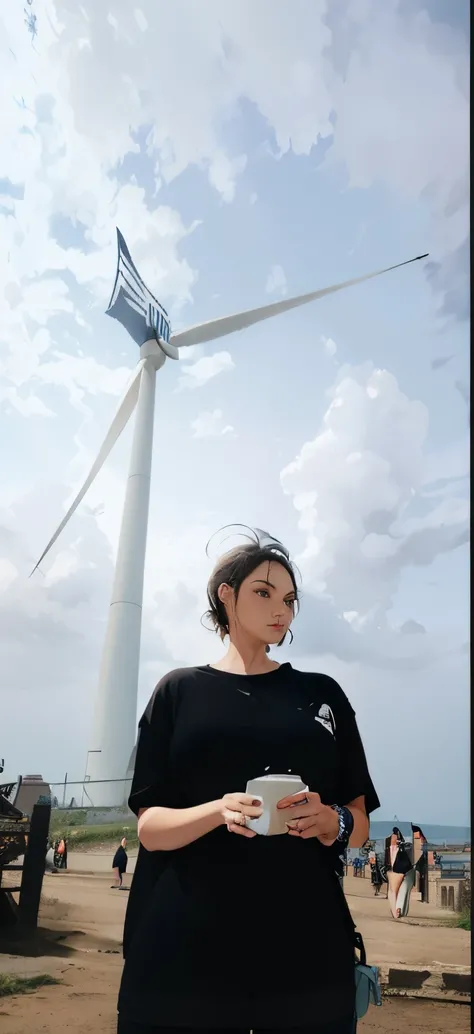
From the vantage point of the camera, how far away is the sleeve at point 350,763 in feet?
5.46

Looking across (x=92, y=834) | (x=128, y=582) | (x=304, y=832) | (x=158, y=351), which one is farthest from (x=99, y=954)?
(x=158, y=351)

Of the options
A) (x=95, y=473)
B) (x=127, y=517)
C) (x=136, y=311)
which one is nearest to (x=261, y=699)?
(x=95, y=473)

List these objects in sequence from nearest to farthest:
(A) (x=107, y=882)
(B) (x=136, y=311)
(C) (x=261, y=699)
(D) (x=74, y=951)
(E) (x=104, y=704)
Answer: (C) (x=261, y=699), (D) (x=74, y=951), (A) (x=107, y=882), (E) (x=104, y=704), (B) (x=136, y=311)

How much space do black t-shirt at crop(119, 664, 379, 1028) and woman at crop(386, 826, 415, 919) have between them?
4.73 metres

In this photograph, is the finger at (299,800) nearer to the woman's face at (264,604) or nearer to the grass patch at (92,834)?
the woman's face at (264,604)

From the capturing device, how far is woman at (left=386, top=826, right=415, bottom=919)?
589cm

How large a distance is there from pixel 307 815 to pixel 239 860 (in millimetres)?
183

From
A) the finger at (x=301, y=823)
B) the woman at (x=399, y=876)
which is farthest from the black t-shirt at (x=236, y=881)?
the woman at (x=399, y=876)

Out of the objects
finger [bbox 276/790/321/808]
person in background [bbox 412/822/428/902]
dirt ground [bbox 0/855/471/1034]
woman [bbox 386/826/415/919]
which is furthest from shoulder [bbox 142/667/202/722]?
person in background [bbox 412/822/428/902]

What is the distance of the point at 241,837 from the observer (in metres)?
1.54

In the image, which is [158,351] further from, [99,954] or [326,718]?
[326,718]

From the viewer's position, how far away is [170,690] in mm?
1640

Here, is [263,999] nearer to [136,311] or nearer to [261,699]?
[261,699]

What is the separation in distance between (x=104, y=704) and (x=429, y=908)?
5.24 meters
